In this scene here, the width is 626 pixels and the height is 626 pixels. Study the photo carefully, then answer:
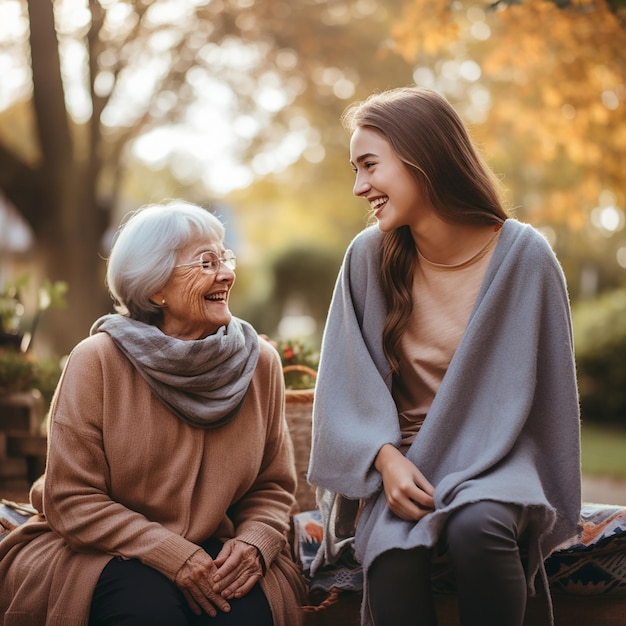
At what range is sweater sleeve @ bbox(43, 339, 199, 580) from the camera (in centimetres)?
254

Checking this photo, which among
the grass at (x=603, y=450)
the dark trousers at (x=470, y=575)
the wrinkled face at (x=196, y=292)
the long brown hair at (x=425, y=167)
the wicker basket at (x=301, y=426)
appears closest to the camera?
the dark trousers at (x=470, y=575)

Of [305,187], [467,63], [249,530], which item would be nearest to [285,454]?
[249,530]

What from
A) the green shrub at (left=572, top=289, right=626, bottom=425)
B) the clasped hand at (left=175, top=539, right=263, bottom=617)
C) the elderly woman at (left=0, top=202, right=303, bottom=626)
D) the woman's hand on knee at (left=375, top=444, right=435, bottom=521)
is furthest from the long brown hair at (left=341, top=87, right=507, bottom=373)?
the green shrub at (left=572, top=289, right=626, bottom=425)

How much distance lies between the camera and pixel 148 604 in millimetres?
2432

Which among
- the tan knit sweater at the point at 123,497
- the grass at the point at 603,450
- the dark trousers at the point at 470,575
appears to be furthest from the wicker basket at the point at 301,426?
the grass at the point at 603,450

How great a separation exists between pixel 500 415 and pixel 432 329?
328 mm

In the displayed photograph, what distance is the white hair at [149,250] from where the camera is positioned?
276 cm

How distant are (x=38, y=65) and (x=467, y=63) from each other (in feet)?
17.5

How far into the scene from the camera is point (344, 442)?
262 cm

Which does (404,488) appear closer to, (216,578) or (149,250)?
(216,578)

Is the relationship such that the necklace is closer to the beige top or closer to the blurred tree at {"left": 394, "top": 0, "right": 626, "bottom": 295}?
the beige top

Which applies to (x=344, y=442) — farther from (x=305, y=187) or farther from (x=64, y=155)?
(x=305, y=187)

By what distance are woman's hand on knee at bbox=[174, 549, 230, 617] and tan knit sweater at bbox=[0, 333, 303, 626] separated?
0.09ft

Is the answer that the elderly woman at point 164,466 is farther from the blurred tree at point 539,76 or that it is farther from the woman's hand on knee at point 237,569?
the blurred tree at point 539,76
